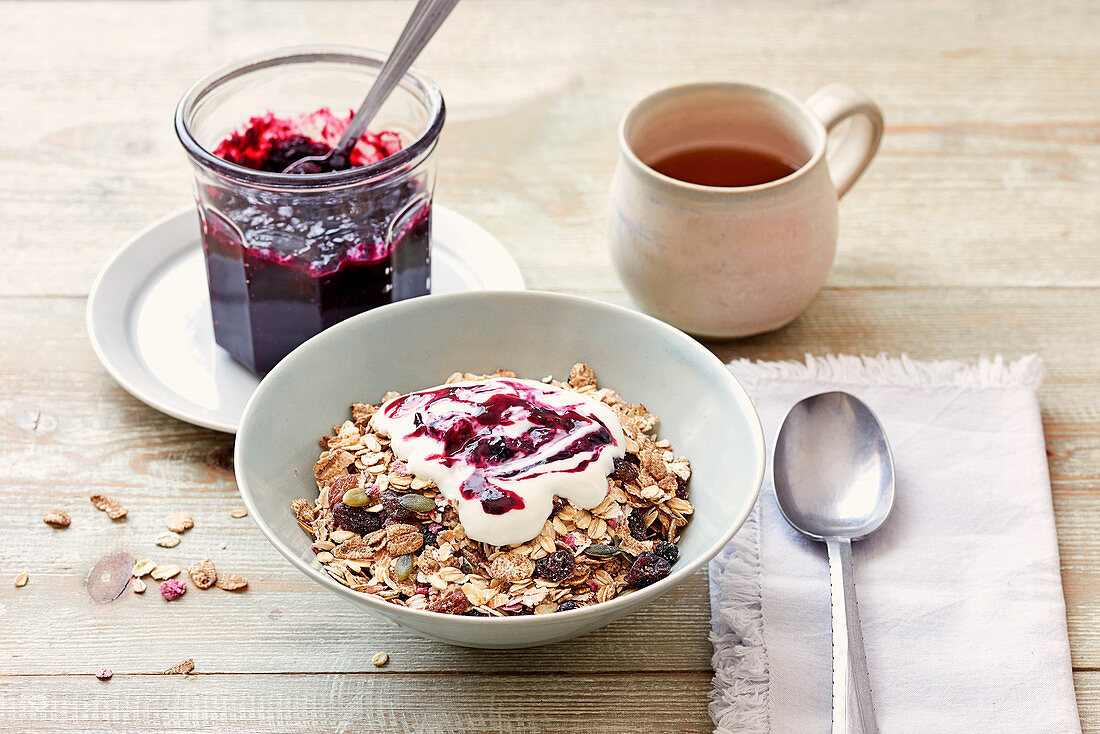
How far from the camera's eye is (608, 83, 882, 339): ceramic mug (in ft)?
3.76

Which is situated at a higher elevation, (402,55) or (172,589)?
(402,55)

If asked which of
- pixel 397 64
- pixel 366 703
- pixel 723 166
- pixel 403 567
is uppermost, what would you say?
pixel 397 64

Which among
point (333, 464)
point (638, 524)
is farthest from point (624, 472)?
point (333, 464)

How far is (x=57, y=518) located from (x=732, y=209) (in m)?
0.75

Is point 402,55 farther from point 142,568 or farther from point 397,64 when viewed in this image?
point 142,568

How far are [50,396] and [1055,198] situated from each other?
134cm

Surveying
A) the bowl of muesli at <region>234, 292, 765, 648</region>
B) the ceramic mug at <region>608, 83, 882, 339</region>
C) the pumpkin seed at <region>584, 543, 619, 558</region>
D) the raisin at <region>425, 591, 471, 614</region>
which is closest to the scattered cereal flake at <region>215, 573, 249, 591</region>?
the bowl of muesli at <region>234, 292, 765, 648</region>

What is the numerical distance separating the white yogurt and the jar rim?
223mm

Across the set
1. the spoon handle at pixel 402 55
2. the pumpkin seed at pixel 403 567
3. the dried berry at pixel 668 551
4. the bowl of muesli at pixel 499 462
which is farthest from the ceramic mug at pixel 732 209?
the pumpkin seed at pixel 403 567

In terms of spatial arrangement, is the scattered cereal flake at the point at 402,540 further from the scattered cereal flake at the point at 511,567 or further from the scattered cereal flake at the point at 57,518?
the scattered cereal flake at the point at 57,518

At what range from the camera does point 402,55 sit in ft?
3.42

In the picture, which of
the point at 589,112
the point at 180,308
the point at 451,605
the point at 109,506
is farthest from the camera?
the point at 589,112

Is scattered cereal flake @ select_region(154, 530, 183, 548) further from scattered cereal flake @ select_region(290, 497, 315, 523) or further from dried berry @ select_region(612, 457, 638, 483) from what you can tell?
dried berry @ select_region(612, 457, 638, 483)

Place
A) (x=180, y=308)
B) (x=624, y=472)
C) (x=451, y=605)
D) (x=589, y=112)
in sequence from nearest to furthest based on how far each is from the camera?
(x=451, y=605) → (x=624, y=472) → (x=180, y=308) → (x=589, y=112)
